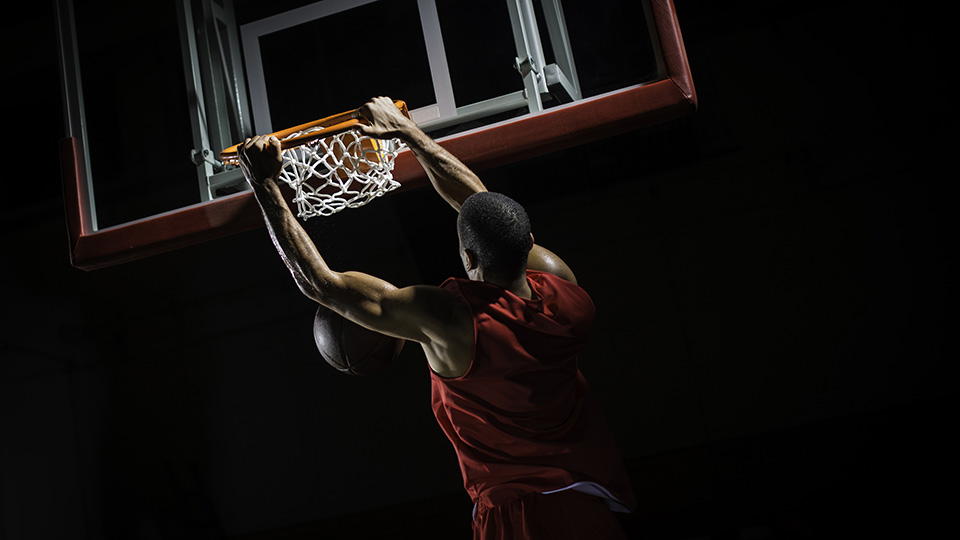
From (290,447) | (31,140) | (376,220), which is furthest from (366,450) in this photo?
(31,140)

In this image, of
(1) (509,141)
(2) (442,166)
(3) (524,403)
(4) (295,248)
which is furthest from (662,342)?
(4) (295,248)

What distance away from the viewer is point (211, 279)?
523 cm

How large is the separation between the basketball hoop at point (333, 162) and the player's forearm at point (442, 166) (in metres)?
0.14

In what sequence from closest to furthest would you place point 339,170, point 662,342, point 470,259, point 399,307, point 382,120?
point 399,307 < point 470,259 < point 382,120 < point 339,170 < point 662,342

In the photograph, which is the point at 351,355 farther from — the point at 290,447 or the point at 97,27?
the point at 97,27

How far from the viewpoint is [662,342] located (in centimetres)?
457

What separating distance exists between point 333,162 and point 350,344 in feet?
2.30

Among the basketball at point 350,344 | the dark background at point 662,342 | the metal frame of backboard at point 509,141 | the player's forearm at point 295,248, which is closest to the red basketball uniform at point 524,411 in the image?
the basketball at point 350,344

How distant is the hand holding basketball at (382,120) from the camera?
220 centimetres

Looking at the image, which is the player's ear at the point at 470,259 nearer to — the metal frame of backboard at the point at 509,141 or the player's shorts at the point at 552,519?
the metal frame of backboard at the point at 509,141

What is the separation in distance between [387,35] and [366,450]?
2.85 meters

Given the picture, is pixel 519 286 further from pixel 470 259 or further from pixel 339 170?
pixel 339 170

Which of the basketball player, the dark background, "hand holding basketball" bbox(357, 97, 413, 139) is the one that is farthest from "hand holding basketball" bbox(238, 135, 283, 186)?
the dark background

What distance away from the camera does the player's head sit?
72.9 inches
